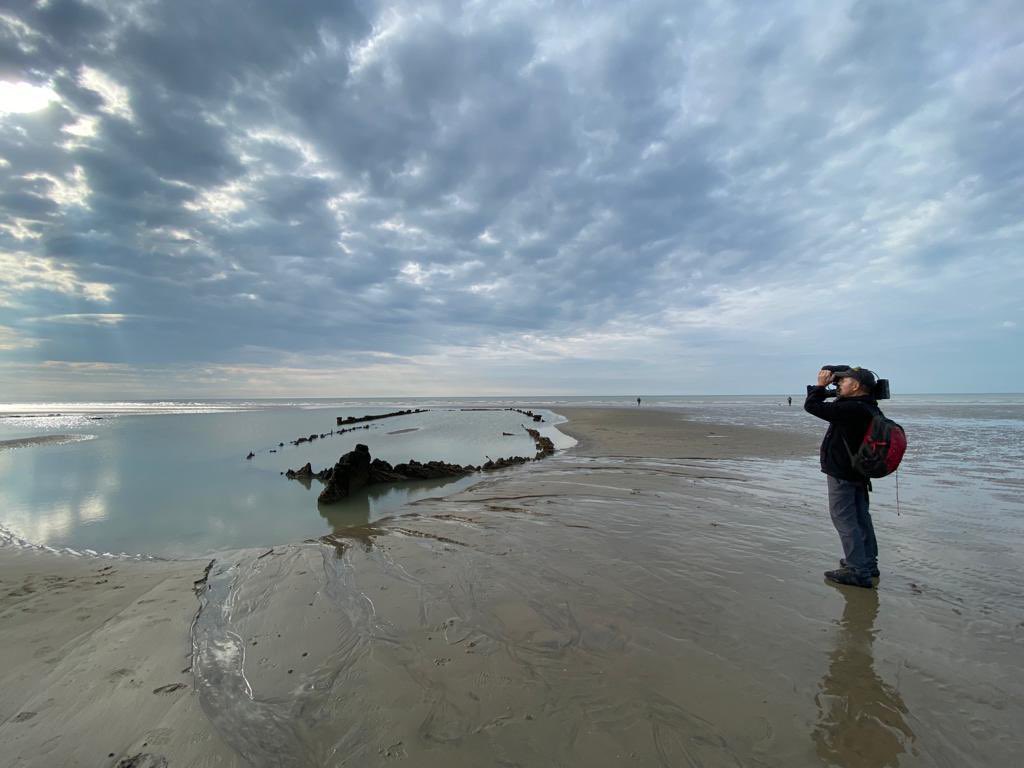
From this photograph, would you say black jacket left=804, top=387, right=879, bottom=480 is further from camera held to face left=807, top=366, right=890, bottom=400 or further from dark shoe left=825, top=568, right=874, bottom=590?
dark shoe left=825, top=568, right=874, bottom=590

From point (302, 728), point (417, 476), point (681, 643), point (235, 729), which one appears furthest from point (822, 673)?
point (417, 476)

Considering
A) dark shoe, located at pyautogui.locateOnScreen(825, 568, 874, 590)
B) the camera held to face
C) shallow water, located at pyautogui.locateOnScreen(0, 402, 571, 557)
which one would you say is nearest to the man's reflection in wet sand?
dark shoe, located at pyautogui.locateOnScreen(825, 568, 874, 590)

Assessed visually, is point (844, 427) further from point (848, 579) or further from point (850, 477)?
point (848, 579)

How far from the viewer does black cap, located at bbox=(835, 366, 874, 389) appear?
4.92m

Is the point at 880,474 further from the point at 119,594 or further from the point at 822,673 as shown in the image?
the point at 119,594

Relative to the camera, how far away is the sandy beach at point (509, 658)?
100.0 inches

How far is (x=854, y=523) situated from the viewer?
487 cm

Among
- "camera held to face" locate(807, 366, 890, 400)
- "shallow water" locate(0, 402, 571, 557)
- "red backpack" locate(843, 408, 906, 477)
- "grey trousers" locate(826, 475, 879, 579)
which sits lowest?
"shallow water" locate(0, 402, 571, 557)

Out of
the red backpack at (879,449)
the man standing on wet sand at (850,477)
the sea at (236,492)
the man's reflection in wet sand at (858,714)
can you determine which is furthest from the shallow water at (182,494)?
the red backpack at (879,449)

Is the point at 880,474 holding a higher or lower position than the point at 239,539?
higher

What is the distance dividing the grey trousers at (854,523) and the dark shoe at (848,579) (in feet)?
0.23

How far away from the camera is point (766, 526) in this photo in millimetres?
6895

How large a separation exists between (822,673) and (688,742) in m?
1.40

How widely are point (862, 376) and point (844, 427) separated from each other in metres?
0.63
